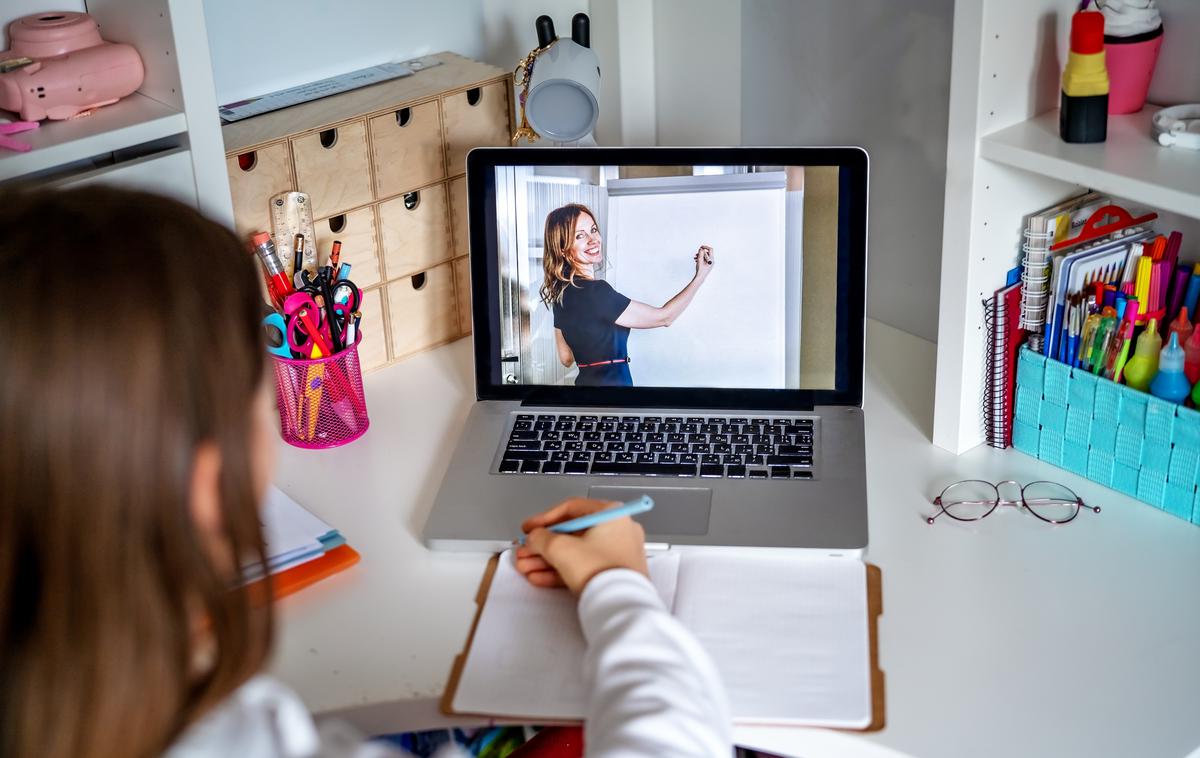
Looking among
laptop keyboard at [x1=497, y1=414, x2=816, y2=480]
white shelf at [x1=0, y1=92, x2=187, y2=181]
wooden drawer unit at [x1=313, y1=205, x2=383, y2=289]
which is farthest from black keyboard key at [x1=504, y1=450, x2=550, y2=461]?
white shelf at [x1=0, y1=92, x2=187, y2=181]

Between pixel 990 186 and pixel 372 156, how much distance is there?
0.66 meters

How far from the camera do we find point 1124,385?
1110 millimetres

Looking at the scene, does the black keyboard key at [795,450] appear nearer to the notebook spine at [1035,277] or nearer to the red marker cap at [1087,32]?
the notebook spine at [1035,277]

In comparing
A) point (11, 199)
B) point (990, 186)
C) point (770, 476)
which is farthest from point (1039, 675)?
point (11, 199)

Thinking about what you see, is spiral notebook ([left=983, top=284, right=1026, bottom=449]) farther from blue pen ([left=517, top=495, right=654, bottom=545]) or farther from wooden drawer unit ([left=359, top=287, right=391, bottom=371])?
wooden drawer unit ([left=359, top=287, right=391, bottom=371])

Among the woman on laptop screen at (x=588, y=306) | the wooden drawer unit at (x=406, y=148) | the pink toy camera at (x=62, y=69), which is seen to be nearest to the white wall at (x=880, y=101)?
the woman on laptop screen at (x=588, y=306)

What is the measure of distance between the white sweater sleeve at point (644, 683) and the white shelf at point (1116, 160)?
50cm

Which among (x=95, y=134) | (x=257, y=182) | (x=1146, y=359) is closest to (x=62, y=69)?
(x=95, y=134)

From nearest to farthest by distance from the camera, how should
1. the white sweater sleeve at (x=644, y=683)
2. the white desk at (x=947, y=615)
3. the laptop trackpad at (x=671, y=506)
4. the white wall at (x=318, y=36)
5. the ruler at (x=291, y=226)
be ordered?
the white sweater sleeve at (x=644, y=683)
the white desk at (x=947, y=615)
the laptop trackpad at (x=671, y=506)
the ruler at (x=291, y=226)
the white wall at (x=318, y=36)

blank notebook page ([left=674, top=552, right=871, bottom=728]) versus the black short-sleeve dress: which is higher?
the black short-sleeve dress

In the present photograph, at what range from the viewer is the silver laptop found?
47.1 inches

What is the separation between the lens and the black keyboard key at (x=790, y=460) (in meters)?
1.17

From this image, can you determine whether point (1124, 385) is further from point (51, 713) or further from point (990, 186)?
point (51, 713)

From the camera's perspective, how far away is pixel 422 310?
1474mm
